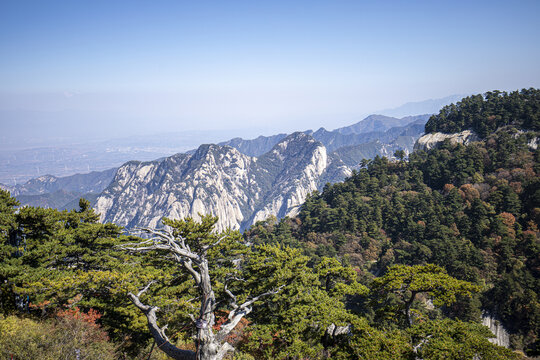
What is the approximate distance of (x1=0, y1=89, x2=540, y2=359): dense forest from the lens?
1187 centimetres

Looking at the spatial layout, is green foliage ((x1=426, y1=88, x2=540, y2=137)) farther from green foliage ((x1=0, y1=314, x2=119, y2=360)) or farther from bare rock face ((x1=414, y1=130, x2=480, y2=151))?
green foliage ((x1=0, y1=314, x2=119, y2=360))

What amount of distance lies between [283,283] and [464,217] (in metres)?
47.5

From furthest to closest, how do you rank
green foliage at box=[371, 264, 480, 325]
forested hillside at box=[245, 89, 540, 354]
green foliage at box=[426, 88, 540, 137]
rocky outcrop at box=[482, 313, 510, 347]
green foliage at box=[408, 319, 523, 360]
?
green foliage at box=[426, 88, 540, 137] → forested hillside at box=[245, 89, 540, 354] → rocky outcrop at box=[482, 313, 510, 347] → green foliage at box=[371, 264, 480, 325] → green foliage at box=[408, 319, 523, 360]

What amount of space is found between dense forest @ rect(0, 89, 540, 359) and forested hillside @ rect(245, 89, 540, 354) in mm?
294

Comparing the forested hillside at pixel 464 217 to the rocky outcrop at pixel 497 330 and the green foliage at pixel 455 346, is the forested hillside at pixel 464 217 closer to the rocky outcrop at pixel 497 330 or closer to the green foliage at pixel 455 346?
the rocky outcrop at pixel 497 330

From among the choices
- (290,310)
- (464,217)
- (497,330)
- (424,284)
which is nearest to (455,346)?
(424,284)

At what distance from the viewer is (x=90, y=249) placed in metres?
22.2

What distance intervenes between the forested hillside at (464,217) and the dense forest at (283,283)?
294 mm

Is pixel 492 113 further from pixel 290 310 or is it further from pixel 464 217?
pixel 290 310

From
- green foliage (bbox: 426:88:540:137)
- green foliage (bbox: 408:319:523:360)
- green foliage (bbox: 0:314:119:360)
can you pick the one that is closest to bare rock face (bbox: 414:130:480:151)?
green foliage (bbox: 426:88:540:137)

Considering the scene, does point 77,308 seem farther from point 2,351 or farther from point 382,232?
point 382,232

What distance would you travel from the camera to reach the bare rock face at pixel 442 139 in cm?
7519

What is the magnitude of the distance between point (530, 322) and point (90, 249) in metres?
47.5

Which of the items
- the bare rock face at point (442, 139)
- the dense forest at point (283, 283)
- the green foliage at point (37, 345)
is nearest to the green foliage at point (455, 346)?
the dense forest at point (283, 283)
